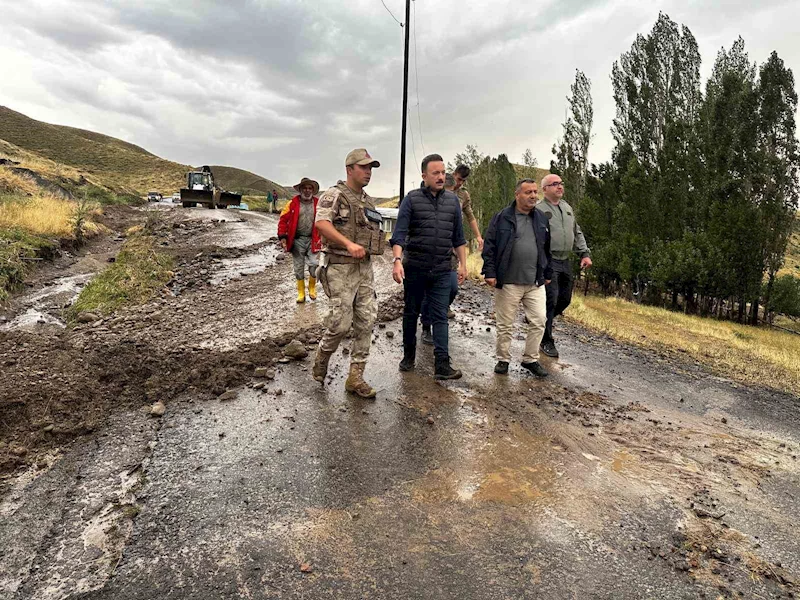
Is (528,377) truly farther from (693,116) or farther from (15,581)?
(693,116)

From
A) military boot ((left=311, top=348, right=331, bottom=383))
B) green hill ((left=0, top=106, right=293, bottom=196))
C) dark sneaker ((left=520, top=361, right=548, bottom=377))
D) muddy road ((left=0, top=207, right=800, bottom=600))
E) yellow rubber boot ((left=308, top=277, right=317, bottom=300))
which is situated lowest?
muddy road ((left=0, top=207, right=800, bottom=600))

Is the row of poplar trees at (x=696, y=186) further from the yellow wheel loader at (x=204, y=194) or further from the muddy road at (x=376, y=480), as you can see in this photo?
the yellow wheel loader at (x=204, y=194)

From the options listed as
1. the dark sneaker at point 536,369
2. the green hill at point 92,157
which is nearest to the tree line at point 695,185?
the dark sneaker at point 536,369

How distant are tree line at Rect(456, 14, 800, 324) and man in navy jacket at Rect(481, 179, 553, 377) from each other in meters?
19.5

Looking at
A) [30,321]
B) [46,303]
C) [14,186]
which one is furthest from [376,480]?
[14,186]

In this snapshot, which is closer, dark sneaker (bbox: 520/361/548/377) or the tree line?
dark sneaker (bbox: 520/361/548/377)

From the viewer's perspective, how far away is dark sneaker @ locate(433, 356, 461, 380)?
4891 mm

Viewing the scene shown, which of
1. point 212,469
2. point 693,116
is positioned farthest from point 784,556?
point 693,116

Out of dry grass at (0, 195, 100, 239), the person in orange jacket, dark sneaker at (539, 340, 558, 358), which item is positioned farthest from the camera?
dry grass at (0, 195, 100, 239)

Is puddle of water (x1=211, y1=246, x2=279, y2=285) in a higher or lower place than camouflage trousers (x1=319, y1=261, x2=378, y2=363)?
lower

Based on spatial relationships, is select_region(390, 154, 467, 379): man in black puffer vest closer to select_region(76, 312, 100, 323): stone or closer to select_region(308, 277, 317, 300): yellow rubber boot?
select_region(308, 277, 317, 300): yellow rubber boot

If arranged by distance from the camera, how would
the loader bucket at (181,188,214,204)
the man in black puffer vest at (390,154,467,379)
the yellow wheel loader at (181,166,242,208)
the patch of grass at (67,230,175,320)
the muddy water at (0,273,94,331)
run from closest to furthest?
the man in black puffer vest at (390,154,467,379) < the muddy water at (0,273,94,331) < the patch of grass at (67,230,175,320) < the loader bucket at (181,188,214,204) < the yellow wheel loader at (181,166,242,208)

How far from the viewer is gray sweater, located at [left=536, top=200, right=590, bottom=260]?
561 centimetres

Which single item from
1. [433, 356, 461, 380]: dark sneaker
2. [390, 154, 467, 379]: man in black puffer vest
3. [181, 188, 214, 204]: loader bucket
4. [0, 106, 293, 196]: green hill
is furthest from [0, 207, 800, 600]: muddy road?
[0, 106, 293, 196]: green hill
